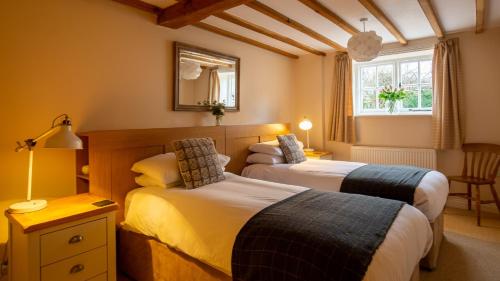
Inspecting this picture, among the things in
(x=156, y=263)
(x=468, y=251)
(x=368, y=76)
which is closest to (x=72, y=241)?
(x=156, y=263)

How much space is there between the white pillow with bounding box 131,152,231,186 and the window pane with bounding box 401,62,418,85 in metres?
3.77

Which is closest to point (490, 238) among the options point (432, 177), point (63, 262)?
point (432, 177)

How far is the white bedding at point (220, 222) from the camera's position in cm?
146

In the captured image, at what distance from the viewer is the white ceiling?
2842 mm

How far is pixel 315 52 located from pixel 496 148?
2.73 meters

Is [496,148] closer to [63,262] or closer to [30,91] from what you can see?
[63,262]

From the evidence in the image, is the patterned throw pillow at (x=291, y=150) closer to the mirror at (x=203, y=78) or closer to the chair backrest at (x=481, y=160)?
the mirror at (x=203, y=78)

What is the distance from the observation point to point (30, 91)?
2.08 m

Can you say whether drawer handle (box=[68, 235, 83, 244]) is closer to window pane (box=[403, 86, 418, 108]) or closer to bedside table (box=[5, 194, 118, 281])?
bedside table (box=[5, 194, 118, 281])

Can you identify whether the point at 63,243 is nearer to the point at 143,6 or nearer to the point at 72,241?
the point at 72,241

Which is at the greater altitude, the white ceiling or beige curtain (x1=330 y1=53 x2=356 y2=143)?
the white ceiling

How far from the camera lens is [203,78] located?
3365 millimetres

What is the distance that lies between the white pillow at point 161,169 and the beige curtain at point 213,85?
1179mm

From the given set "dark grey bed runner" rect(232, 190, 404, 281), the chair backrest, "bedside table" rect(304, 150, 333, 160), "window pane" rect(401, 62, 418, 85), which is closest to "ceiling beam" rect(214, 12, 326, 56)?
"window pane" rect(401, 62, 418, 85)
